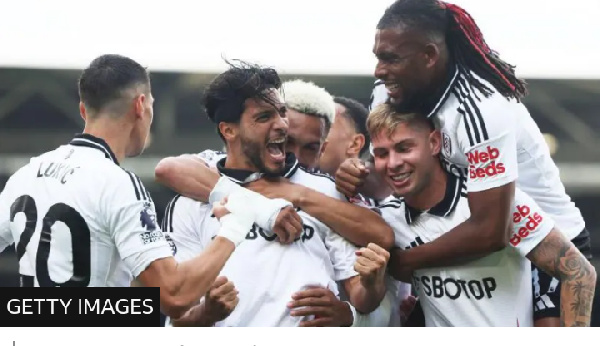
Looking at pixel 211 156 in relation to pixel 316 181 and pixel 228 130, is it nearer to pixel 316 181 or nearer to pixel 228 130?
pixel 228 130

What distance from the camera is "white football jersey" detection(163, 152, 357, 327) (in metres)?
2.46

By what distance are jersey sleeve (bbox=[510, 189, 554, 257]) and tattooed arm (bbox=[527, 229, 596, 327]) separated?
0.05ft

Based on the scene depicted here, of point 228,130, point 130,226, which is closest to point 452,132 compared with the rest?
point 228,130

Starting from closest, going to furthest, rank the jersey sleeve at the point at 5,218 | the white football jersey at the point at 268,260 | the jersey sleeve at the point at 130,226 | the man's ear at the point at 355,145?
1. the jersey sleeve at the point at 130,226
2. the jersey sleeve at the point at 5,218
3. the white football jersey at the point at 268,260
4. the man's ear at the point at 355,145

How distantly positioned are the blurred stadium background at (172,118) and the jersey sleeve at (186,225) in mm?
49

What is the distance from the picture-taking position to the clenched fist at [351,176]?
246cm

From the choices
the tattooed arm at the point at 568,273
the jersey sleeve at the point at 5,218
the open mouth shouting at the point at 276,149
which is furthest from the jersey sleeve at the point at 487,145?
the jersey sleeve at the point at 5,218

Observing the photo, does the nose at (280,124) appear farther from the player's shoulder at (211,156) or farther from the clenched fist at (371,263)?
the clenched fist at (371,263)

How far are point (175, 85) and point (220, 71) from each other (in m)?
0.25

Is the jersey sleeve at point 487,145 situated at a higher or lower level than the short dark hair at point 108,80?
lower

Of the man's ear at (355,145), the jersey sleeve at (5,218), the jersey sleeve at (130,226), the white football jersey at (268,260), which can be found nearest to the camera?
the jersey sleeve at (130,226)

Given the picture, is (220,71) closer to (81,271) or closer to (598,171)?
(81,271)

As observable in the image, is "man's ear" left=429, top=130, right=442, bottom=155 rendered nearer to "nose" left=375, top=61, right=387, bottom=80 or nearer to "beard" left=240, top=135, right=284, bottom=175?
"nose" left=375, top=61, right=387, bottom=80

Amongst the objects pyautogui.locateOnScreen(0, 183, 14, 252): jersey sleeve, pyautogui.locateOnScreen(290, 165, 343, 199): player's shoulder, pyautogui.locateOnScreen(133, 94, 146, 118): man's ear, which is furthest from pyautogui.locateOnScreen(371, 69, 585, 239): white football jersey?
pyautogui.locateOnScreen(0, 183, 14, 252): jersey sleeve
